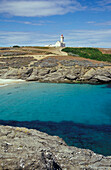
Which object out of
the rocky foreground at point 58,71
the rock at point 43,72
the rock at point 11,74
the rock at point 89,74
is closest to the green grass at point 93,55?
the rocky foreground at point 58,71

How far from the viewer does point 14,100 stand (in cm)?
3209

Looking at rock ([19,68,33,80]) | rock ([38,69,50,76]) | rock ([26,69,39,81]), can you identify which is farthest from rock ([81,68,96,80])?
rock ([19,68,33,80])

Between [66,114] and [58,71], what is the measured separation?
99.0ft

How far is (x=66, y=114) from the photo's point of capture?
2498cm

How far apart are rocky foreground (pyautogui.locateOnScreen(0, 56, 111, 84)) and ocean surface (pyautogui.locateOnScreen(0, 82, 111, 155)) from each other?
42.9 feet

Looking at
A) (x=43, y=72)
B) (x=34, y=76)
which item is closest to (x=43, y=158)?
(x=34, y=76)

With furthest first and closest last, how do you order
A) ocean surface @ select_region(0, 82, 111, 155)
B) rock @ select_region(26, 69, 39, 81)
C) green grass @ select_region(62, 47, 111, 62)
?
green grass @ select_region(62, 47, 111, 62), rock @ select_region(26, 69, 39, 81), ocean surface @ select_region(0, 82, 111, 155)

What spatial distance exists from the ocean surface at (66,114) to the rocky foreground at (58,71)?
1309 centimetres

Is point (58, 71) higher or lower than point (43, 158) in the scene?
higher

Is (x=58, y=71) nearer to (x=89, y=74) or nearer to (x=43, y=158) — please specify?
(x=89, y=74)

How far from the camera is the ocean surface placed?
1764 centimetres

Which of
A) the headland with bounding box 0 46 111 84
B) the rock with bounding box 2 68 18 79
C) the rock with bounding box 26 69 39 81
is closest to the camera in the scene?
the headland with bounding box 0 46 111 84

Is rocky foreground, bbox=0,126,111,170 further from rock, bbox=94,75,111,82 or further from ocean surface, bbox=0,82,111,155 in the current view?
rock, bbox=94,75,111,82

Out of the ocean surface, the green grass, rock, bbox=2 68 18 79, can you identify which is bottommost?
the ocean surface
